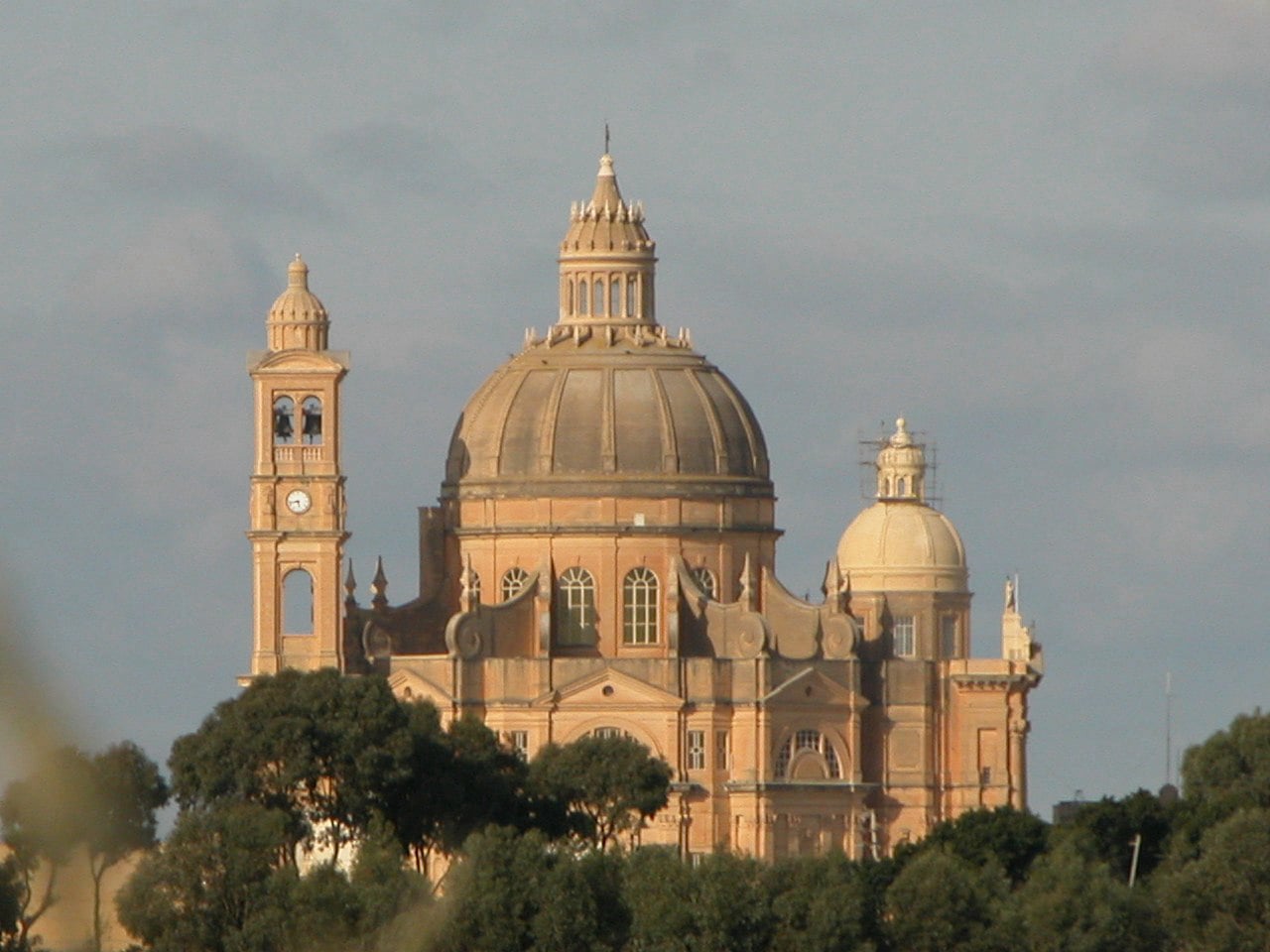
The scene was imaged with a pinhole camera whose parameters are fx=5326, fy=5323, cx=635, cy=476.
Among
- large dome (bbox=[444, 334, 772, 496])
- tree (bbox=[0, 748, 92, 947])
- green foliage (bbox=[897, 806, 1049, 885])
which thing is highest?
large dome (bbox=[444, 334, 772, 496])

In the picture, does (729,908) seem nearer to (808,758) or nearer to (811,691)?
(808,758)

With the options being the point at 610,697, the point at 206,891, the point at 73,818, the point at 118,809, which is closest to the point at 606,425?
the point at 610,697

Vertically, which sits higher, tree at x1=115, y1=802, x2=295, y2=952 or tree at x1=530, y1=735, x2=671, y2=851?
tree at x1=530, y1=735, x2=671, y2=851

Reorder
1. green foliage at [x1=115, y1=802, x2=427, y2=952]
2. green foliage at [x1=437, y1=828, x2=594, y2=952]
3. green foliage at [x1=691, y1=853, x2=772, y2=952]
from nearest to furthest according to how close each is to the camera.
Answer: green foliage at [x1=115, y1=802, x2=427, y2=952], green foliage at [x1=437, y1=828, x2=594, y2=952], green foliage at [x1=691, y1=853, x2=772, y2=952]

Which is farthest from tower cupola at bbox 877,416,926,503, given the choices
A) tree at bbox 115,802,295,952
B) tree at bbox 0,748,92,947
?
tree at bbox 0,748,92,947

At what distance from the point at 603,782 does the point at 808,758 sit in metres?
23.2

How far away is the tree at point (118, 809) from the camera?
2729 inches

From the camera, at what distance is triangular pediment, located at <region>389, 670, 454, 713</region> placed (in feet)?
486

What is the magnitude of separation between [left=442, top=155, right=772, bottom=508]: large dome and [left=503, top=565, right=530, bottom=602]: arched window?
232 cm

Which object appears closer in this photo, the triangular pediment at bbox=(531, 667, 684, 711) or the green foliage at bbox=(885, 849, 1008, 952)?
the green foliage at bbox=(885, 849, 1008, 952)

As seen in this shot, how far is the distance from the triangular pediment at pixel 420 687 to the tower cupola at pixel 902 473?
62.8 ft

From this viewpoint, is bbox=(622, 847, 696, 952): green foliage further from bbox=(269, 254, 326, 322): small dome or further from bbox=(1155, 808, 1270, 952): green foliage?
bbox=(269, 254, 326, 322): small dome

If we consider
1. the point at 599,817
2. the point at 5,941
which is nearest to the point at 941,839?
the point at 599,817

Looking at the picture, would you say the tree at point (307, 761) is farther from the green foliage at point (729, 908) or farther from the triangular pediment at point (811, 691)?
the triangular pediment at point (811, 691)
